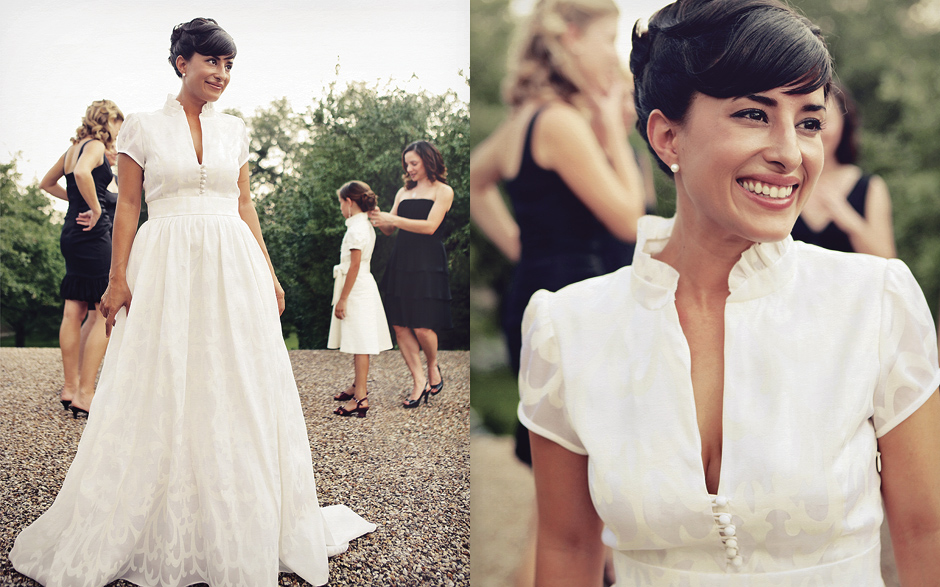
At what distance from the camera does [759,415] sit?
1509mm

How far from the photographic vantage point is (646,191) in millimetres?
1956

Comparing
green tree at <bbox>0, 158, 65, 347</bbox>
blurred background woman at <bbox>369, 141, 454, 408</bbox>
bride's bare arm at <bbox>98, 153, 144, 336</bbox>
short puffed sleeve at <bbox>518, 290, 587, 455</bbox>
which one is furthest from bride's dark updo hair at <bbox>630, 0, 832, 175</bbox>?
green tree at <bbox>0, 158, 65, 347</bbox>

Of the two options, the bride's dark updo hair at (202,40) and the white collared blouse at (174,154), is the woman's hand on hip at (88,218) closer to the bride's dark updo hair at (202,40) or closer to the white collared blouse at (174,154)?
the white collared blouse at (174,154)

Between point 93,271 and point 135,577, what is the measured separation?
1125 millimetres

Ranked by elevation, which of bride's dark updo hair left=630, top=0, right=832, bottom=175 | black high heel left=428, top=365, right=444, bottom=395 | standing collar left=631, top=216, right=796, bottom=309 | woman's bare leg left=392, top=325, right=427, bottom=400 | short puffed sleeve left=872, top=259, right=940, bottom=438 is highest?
bride's dark updo hair left=630, top=0, right=832, bottom=175

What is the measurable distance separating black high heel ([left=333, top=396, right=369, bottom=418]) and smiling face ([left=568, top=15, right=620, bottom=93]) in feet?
4.76

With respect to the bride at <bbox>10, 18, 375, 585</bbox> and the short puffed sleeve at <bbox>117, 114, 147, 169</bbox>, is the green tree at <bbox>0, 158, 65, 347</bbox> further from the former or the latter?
the short puffed sleeve at <bbox>117, 114, 147, 169</bbox>

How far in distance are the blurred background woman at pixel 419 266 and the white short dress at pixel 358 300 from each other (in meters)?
0.04

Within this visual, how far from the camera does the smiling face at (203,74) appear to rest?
229cm

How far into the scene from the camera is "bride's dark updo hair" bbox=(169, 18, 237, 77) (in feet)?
7.48

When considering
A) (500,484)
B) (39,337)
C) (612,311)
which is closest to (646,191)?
(612,311)

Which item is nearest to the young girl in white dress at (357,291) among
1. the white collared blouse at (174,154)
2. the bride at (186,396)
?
the bride at (186,396)

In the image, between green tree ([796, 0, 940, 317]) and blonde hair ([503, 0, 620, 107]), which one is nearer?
green tree ([796, 0, 940, 317])

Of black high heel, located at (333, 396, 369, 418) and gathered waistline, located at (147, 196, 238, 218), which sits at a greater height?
gathered waistline, located at (147, 196, 238, 218)
